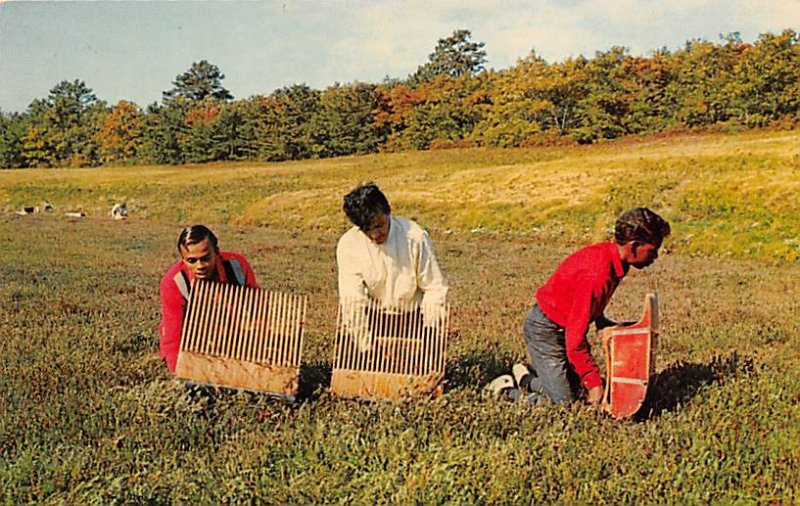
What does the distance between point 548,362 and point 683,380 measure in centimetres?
148

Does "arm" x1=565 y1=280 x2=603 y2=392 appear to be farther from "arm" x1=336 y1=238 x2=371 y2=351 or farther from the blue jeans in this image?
"arm" x1=336 y1=238 x2=371 y2=351

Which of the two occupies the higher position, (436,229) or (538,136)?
(538,136)

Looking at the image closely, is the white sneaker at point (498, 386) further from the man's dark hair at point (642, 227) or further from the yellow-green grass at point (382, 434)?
the man's dark hair at point (642, 227)

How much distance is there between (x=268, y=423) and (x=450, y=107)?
2705 inches

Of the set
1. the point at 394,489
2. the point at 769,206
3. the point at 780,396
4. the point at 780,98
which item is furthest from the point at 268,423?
the point at 780,98

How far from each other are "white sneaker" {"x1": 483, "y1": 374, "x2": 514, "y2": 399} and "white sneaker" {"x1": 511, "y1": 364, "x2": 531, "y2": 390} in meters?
0.21

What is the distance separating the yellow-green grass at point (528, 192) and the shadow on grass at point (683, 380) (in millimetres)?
14502

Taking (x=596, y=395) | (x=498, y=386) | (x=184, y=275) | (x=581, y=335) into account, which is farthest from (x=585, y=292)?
(x=184, y=275)

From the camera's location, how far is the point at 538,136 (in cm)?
6562

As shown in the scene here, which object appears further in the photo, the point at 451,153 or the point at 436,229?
the point at 451,153

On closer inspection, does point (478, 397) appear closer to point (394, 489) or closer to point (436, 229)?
point (394, 489)

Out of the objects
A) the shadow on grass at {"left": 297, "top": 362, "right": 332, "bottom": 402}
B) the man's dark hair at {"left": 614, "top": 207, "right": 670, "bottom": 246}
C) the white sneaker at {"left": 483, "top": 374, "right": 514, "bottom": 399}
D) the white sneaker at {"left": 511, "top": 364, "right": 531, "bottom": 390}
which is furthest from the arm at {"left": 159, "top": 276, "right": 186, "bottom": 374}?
the man's dark hair at {"left": 614, "top": 207, "right": 670, "bottom": 246}

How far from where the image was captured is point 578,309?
5902 millimetres

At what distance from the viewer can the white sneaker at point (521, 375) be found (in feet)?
22.7
